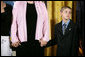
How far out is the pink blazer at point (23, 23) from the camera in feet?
6.59

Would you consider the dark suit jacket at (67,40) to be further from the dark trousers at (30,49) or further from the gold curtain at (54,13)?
the dark trousers at (30,49)

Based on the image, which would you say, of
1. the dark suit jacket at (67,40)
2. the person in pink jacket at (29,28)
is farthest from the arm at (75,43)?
the person in pink jacket at (29,28)

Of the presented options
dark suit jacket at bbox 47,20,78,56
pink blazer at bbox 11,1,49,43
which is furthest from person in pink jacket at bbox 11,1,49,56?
dark suit jacket at bbox 47,20,78,56

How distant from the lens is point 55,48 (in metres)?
2.10

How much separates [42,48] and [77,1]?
0.83 metres

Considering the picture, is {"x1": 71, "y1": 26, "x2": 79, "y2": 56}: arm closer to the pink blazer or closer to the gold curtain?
the gold curtain

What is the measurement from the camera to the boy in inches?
80.9

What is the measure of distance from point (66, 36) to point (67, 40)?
2.2 inches

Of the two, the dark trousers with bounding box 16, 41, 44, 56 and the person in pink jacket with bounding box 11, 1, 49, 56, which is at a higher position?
the person in pink jacket with bounding box 11, 1, 49, 56

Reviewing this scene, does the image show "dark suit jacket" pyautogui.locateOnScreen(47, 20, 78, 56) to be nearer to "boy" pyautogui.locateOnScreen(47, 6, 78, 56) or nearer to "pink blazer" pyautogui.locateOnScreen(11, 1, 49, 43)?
"boy" pyautogui.locateOnScreen(47, 6, 78, 56)

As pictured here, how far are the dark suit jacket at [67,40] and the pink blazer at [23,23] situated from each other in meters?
0.15

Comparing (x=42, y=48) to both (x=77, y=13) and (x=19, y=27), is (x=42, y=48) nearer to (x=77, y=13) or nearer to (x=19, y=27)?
(x=19, y=27)

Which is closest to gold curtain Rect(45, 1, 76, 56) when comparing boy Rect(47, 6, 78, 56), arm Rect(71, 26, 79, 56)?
boy Rect(47, 6, 78, 56)

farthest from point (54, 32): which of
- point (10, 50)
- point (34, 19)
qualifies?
point (10, 50)
